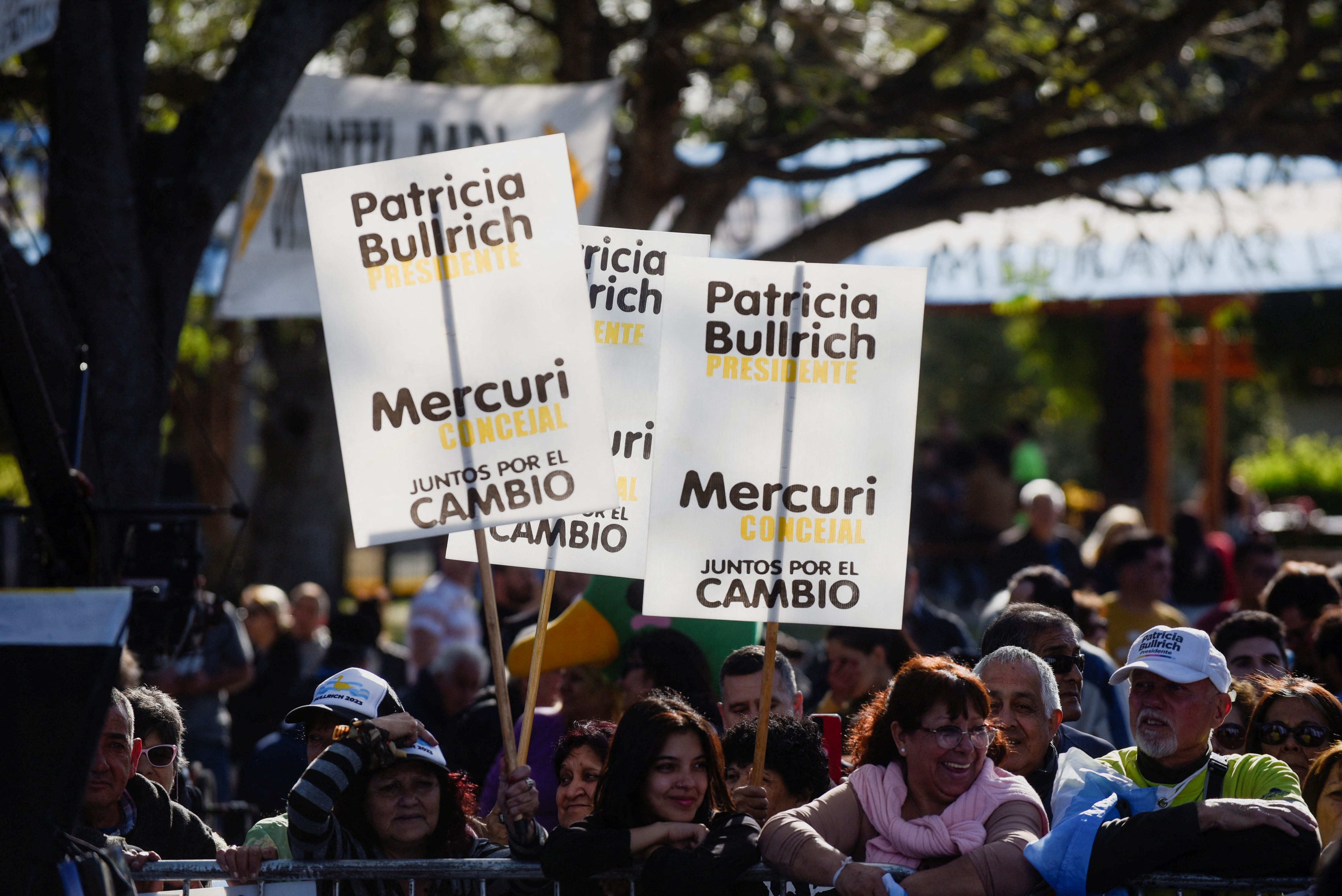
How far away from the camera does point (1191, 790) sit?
396cm

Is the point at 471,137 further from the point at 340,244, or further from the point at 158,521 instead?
the point at 340,244

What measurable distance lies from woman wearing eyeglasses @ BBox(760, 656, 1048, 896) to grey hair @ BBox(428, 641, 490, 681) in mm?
3790

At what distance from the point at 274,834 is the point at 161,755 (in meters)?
0.75

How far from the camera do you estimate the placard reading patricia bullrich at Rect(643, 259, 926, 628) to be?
Result: 14.0 ft

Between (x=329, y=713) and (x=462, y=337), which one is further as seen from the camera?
(x=329, y=713)

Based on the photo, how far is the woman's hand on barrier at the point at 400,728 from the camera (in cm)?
411

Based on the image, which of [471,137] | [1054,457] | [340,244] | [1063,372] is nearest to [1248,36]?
[471,137]

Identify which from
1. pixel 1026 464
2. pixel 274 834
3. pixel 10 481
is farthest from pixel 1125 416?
pixel 10 481

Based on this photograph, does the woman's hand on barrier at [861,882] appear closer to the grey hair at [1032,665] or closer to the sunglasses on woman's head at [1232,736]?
the grey hair at [1032,665]

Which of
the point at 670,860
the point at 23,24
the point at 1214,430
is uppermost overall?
the point at 23,24

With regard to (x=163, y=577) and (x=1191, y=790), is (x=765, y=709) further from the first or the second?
(x=163, y=577)

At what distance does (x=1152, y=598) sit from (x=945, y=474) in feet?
22.3

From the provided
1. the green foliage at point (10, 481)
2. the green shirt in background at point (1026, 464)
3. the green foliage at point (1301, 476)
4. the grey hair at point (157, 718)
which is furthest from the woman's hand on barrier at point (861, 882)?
the green foliage at point (1301, 476)

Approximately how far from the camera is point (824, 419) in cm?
430
